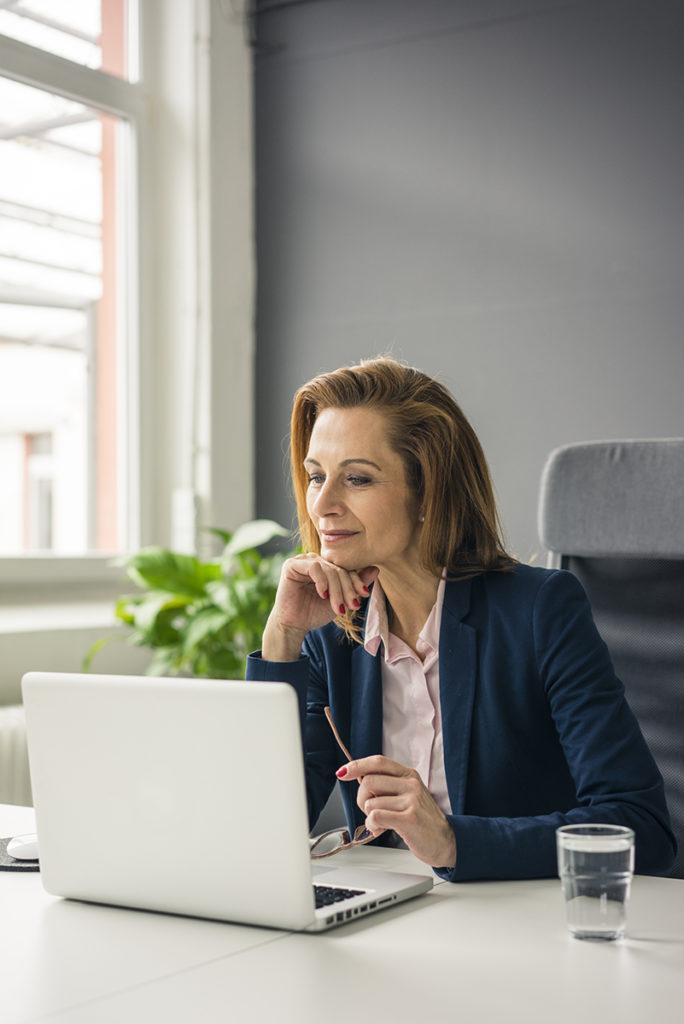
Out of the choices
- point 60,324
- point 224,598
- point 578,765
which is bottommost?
point 578,765

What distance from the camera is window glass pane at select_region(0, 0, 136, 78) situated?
11.0 ft

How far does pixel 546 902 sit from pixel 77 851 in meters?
0.45

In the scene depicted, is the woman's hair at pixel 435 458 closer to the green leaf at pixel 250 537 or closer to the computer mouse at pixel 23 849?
the computer mouse at pixel 23 849

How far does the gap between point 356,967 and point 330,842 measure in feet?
1.60

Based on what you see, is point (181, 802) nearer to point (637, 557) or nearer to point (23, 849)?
point (23, 849)

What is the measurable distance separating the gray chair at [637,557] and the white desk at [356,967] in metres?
0.59

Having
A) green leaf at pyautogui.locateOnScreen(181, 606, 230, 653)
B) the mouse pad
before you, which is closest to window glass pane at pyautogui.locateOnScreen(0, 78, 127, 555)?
green leaf at pyautogui.locateOnScreen(181, 606, 230, 653)

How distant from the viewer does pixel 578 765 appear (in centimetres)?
136

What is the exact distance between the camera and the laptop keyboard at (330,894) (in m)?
1.09


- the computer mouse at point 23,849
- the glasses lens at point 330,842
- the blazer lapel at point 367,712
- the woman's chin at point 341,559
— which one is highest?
the woman's chin at point 341,559

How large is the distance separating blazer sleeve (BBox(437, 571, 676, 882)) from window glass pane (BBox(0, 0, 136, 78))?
8.58 ft

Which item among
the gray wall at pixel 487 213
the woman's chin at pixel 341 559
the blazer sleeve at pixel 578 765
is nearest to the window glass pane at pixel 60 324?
the gray wall at pixel 487 213

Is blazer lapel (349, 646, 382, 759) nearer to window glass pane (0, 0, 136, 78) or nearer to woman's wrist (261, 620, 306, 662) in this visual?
woman's wrist (261, 620, 306, 662)

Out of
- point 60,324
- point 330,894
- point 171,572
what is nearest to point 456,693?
point 330,894
